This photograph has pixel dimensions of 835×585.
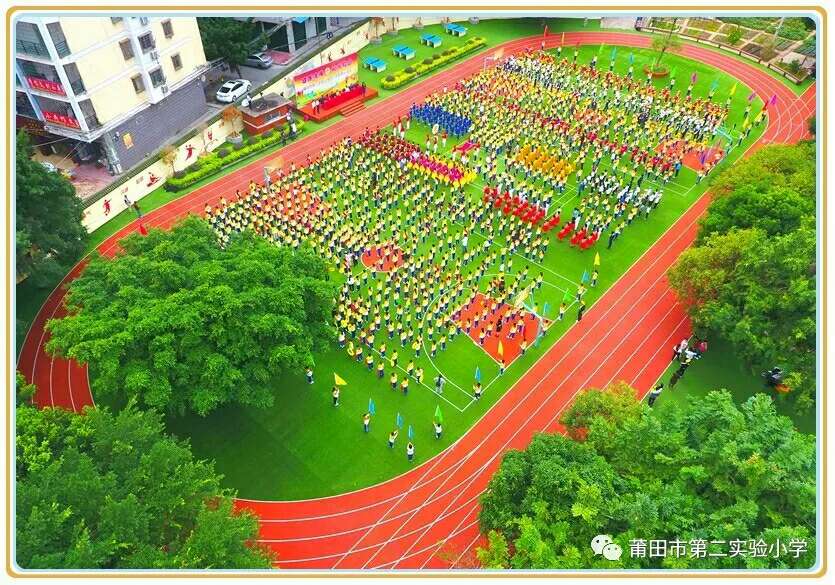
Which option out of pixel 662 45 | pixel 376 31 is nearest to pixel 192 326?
pixel 376 31

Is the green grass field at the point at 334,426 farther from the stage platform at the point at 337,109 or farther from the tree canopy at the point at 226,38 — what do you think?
the tree canopy at the point at 226,38

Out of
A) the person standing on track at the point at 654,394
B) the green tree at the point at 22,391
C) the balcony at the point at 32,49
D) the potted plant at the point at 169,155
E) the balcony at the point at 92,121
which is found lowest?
the person standing on track at the point at 654,394

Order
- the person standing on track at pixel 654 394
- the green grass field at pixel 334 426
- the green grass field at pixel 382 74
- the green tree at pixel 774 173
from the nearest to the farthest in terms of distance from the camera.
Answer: the green grass field at pixel 334 426 → the person standing on track at pixel 654 394 → the green tree at pixel 774 173 → the green grass field at pixel 382 74

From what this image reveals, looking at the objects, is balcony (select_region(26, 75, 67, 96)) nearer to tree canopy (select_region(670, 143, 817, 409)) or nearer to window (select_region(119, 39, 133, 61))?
window (select_region(119, 39, 133, 61))

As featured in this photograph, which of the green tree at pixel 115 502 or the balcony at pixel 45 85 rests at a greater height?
the balcony at pixel 45 85

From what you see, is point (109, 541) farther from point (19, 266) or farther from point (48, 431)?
point (19, 266)

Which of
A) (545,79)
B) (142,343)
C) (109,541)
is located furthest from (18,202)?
(545,79)

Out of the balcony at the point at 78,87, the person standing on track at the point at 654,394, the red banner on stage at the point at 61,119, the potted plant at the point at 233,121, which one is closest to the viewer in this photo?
the person standing on track at the point at 654,394

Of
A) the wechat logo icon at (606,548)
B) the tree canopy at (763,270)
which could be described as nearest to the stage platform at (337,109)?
the tree canopy at (763,270)
